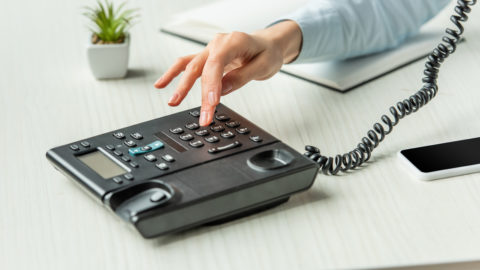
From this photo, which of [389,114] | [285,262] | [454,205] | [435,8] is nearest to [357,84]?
[389,114]

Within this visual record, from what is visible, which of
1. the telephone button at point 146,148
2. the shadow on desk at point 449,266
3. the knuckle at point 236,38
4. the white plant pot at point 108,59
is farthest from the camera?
the white plant pot at point 108,59

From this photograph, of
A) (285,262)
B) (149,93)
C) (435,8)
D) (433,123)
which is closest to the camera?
(285,262)

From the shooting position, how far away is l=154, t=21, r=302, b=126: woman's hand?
31.9 inches

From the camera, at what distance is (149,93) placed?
1017mm

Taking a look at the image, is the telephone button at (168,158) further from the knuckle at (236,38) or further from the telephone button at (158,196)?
the knuckle at (236,38)

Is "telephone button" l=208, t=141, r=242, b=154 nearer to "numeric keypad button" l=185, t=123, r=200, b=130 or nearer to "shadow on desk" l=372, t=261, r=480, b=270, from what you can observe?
"numeric keypad button" l=185, t=123, r=200, b=130

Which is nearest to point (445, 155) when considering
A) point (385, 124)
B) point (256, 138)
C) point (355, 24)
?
point (385, 124)

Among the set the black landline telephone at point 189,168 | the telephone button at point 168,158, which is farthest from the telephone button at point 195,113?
the telephone button at point 168,158

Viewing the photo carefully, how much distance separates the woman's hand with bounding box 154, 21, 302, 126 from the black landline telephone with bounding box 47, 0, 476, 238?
0.03 metres

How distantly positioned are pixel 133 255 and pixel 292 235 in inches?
6.2

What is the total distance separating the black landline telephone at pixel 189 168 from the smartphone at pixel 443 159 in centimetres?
5

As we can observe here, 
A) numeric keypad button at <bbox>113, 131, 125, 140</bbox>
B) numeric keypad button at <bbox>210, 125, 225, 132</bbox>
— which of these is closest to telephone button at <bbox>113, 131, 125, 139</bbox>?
numeric keypad button at <bbox>113, 131, 125, 140</bbox>

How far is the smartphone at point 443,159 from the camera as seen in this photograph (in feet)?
2.58

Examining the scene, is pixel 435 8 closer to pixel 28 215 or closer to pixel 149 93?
pixel 149 93
